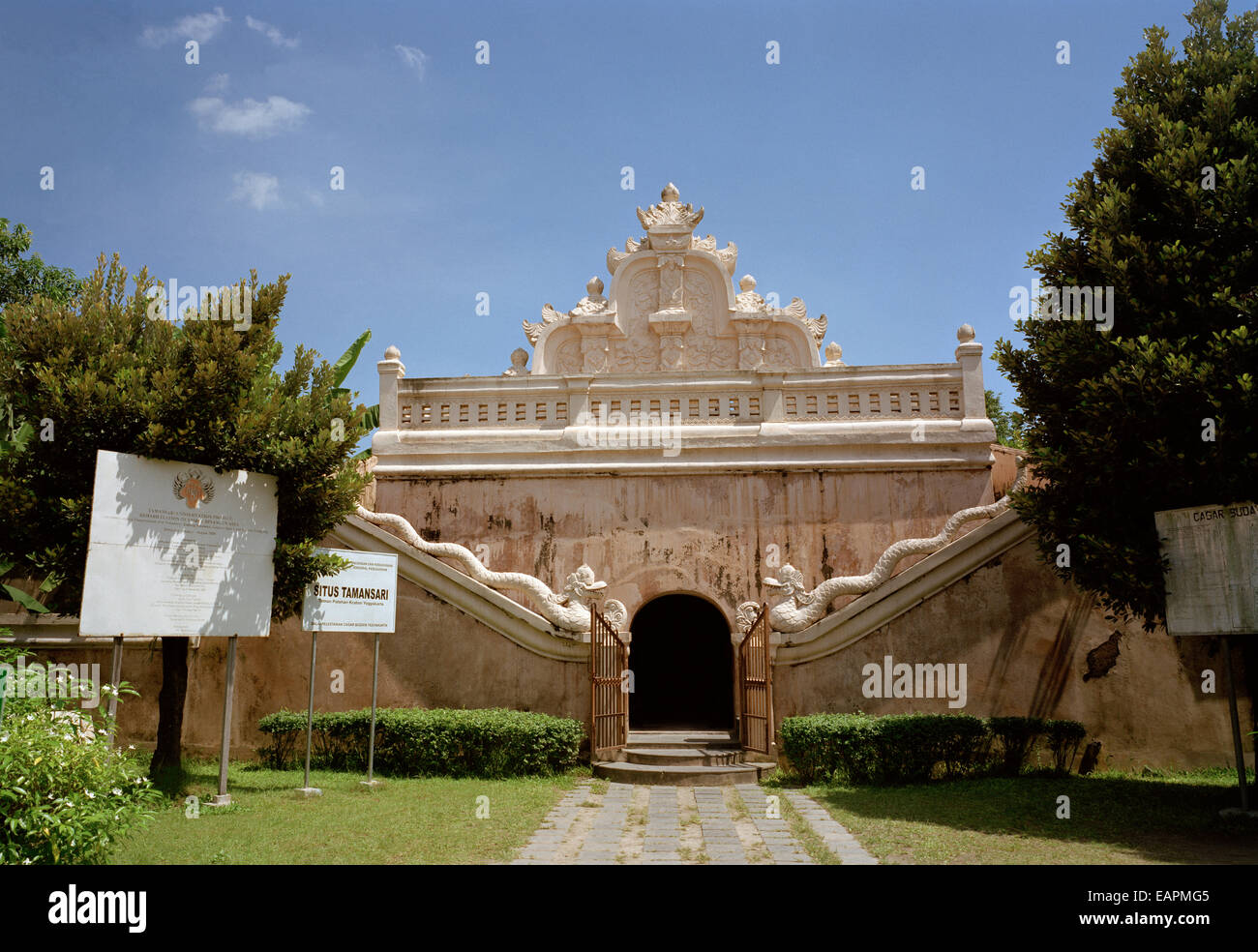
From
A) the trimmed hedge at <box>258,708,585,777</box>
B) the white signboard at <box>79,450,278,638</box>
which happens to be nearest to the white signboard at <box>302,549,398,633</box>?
the white signboard at <box>79,450,278,638</box>

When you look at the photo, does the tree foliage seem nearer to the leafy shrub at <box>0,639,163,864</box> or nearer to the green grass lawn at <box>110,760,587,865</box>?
the green grass lawn at <box>110,760,587,865</box>

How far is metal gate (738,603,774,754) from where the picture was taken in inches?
446

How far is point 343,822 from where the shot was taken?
790 centimetres

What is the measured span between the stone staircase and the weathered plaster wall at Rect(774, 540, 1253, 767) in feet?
3.03

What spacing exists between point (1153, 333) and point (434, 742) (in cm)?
876

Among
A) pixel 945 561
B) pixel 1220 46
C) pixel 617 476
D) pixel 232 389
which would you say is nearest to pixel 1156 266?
pixel 1220 46

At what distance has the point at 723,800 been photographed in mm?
9617

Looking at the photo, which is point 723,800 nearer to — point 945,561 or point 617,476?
point 945,561

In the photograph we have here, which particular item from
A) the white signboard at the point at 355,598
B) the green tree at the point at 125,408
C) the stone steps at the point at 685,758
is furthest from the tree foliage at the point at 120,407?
the stone steps at the point at 685,758

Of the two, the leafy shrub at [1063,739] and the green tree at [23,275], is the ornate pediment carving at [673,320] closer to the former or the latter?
the leafy shrub at [1063,739]

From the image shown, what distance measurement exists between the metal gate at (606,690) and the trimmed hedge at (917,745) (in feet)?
7.65

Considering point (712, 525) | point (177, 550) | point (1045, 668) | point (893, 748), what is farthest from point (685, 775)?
point (177, 550)

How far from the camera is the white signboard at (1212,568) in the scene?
7797 mm

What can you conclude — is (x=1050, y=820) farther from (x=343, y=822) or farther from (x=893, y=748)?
(x=343, y=822)
